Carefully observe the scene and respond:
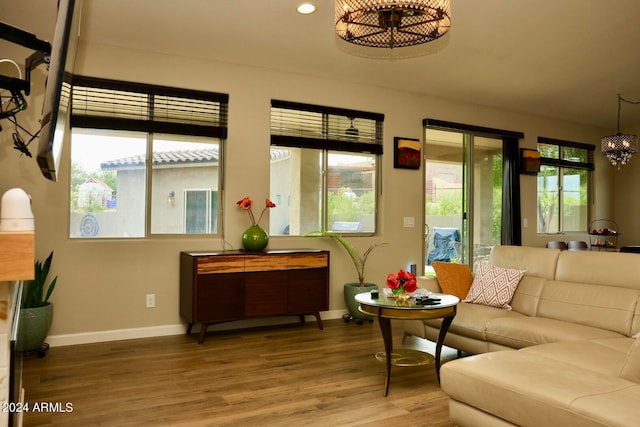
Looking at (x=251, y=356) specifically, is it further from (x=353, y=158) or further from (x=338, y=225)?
(x=353, y=158)

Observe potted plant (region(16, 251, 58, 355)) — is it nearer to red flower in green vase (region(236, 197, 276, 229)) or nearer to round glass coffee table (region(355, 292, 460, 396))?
red flower in green vase (region(236, 197, 276, 229))

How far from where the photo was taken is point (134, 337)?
15.0 ft

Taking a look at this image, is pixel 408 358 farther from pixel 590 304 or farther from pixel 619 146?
pixel 619 146

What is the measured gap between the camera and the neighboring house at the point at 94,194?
4.48m

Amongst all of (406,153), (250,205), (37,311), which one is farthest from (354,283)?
(37,311)

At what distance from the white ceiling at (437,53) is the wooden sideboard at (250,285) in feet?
6.15

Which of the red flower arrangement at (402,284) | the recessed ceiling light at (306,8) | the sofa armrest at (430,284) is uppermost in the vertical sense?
the recessed ceiling light at (306,8)

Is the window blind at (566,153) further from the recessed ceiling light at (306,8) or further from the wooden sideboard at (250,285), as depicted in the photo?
the recessed ceiling light at (306,8)

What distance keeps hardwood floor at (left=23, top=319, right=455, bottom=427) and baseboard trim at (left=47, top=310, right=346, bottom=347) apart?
104 millimetres

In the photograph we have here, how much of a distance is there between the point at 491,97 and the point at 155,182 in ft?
13.9

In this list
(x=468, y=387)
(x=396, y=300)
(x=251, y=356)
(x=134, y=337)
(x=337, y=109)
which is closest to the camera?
(x=468, y=387)

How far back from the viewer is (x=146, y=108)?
468 cm

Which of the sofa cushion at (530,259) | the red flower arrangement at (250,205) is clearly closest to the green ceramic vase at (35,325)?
the red flower arrangement at (250,205)

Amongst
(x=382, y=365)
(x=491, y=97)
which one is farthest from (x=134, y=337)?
(x=491, y=97)
